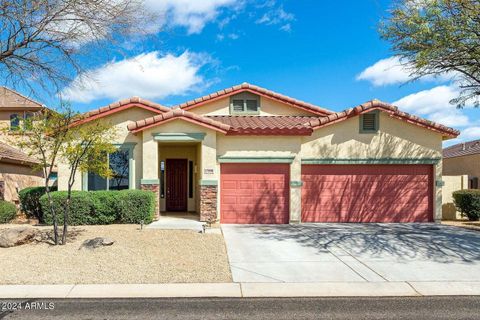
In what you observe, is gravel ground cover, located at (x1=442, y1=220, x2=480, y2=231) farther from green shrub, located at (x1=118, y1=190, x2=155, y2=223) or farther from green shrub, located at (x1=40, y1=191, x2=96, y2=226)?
green shrub, located at (x1=40, y1=191, x2=96, y2=226)

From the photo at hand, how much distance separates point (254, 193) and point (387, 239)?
5395 mm

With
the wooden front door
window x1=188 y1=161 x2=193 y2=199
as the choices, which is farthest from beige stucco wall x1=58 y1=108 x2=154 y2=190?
window x1=188 y1=161 x2=193 y2=199

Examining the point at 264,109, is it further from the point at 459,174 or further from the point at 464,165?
the point at 459,174

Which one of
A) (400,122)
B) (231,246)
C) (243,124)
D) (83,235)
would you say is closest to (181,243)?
(231,246)

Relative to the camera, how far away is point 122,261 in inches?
340

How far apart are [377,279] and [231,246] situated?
430 cm

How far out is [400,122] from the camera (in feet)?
50.1

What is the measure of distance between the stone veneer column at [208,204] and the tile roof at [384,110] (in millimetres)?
5059

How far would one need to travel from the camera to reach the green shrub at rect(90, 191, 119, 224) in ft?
42.0

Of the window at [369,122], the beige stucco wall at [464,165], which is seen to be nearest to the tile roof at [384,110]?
the window at [369,122]

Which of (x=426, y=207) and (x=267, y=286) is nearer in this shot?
(x=267, y=286)

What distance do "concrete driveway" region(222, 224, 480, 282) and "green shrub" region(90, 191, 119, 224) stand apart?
408cm

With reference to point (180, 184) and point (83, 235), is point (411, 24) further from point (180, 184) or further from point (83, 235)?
point (83, 235)

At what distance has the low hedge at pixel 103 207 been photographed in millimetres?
12641
